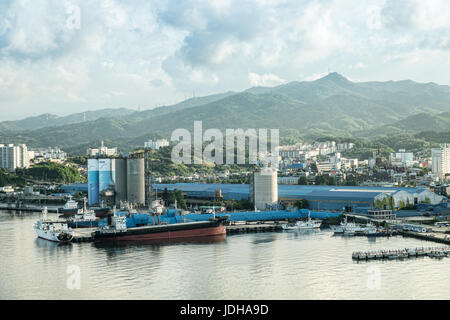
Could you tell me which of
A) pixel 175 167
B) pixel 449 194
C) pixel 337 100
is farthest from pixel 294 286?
pixel 337 100

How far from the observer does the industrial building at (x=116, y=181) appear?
2109 centimetres

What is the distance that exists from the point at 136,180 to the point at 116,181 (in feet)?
3.43

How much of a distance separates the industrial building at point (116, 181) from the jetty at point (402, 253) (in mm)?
10785

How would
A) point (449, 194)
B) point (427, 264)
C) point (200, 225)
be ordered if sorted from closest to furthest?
point (427, 264)
point (200, 225)
point (449, 194)

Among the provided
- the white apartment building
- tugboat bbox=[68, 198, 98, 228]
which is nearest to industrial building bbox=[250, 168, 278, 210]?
tugboat bbox=[68, 198, 98, 228]

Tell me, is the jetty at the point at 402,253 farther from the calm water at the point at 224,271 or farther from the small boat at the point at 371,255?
the calm water at the point at 224,271

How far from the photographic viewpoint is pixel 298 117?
314 feet

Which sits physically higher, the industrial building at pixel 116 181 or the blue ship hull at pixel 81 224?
the industrial building at pixel 116 181

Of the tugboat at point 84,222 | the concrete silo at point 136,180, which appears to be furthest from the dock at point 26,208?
the tugboat at point 84,222

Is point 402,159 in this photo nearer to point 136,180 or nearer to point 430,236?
point 136,180

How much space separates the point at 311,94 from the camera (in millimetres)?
124688

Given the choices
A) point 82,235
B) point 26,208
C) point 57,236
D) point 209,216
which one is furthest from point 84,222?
point 26,208
